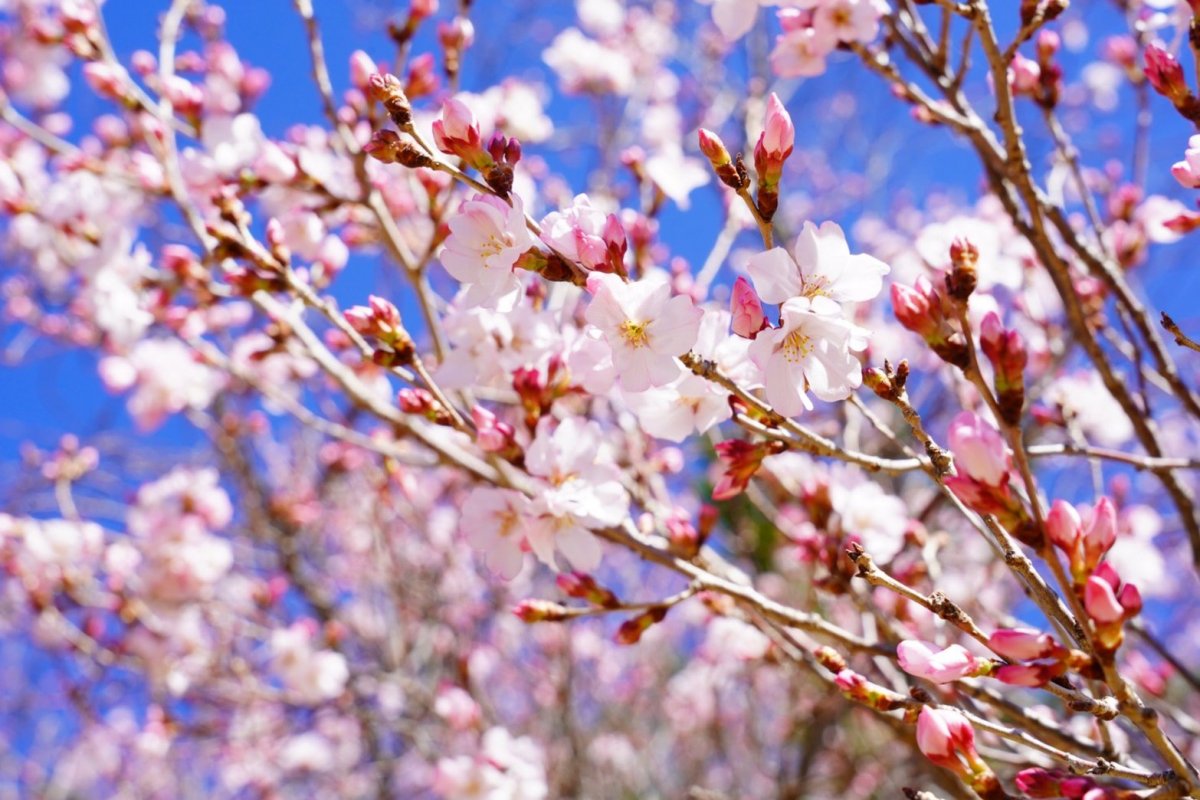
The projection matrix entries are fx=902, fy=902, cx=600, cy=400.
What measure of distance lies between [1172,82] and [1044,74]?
0.58 metres

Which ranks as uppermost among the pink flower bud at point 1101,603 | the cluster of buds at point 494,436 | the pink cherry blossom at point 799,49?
the pink cherry blossom at point 799,49

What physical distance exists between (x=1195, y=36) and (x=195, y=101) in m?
2.15

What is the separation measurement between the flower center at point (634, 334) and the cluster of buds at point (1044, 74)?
1283 mm

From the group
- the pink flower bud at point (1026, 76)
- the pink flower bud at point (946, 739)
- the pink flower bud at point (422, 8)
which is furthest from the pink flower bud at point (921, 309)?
the pink flower bud at point (422, 8)

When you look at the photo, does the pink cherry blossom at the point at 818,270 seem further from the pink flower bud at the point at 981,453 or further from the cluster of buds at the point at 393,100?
the cluster of buds at the point at 393,100

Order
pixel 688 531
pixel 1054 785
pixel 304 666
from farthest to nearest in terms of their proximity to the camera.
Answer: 1. pixel 304 666
2. pixel 688 531
3. pixel 1054 785

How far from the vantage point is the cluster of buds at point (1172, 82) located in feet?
4.76

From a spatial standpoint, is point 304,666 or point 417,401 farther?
point 304,666

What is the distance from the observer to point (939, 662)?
3.45 ft

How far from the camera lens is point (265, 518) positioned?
14.9 ft

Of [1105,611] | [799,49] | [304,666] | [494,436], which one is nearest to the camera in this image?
[1105,611]

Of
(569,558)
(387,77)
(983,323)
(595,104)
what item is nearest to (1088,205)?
(983,323)

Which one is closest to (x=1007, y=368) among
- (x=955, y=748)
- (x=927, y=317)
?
(x=927, y=317)

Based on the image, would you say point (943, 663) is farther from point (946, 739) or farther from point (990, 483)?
point (990, 483)
